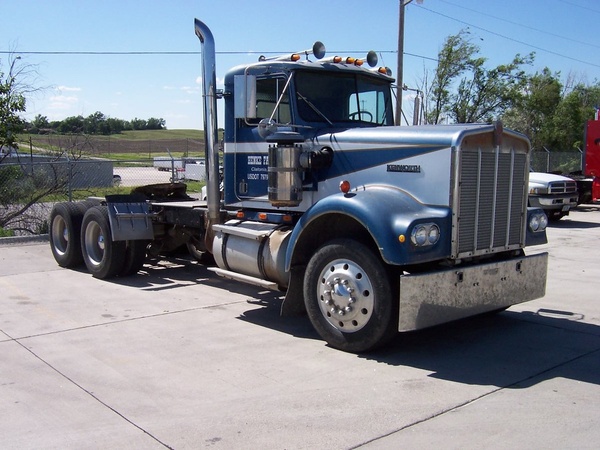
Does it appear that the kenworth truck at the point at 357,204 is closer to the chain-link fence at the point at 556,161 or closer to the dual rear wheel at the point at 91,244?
the dual rear wheel at the point at 91,244

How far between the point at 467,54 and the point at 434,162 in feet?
74.6

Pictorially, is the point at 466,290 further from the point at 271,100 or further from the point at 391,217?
the point at 271,100

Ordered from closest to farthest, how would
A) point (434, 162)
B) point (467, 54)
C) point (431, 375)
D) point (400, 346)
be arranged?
1. point (431, 375)
2. point (434, 162)
3. point (400, 346)
4. point (467, 54)

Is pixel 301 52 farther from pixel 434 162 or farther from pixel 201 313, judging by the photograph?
pixel 201 313

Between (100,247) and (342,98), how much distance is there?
444 centimetres

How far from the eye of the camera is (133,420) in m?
4.48

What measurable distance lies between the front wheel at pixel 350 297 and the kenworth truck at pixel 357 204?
1 cm

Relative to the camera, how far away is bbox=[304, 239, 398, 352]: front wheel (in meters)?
5.64

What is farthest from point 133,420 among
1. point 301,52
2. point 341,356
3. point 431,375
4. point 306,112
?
point 301,52

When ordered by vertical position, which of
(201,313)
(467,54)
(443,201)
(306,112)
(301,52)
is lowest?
(201,313)

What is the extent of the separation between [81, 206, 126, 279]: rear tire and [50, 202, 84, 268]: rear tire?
24 centimetres

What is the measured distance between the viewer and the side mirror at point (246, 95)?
6.94 meters

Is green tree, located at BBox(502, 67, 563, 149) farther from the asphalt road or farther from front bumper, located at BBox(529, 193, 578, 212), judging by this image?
the asphalt road

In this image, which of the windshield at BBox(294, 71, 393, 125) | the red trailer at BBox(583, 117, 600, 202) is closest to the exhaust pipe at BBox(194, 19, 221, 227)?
the windshield at BBox(294, 71, 393, 125)
